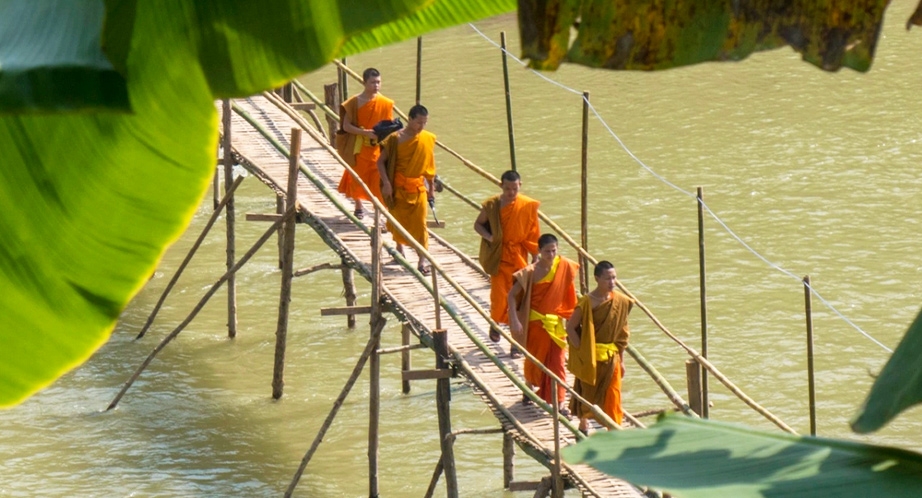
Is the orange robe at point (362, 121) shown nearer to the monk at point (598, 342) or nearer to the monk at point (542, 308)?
the monk at point (542, 308)

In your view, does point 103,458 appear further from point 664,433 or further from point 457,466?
point 664,433

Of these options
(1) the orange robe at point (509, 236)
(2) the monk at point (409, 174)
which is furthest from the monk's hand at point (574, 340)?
(2) the monk at point (409, 174)

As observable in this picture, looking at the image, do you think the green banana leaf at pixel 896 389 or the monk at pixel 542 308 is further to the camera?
the monk at pixel 542 308

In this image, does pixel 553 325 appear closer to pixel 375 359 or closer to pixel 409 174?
pixel 375 359

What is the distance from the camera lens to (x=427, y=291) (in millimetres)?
9375

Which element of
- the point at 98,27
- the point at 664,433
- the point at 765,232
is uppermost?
the point at 98,27

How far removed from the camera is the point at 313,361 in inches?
496

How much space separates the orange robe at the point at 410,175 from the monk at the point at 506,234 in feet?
2.95

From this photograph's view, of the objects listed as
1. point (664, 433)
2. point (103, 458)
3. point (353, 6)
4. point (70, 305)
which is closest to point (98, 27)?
point (353, 6)

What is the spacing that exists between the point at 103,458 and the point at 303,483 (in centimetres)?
173

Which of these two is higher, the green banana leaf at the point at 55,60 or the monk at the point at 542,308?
the green banana leaf at the point at 55,60

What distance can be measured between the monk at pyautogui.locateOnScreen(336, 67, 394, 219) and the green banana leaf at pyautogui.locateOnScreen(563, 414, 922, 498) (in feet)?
28.9

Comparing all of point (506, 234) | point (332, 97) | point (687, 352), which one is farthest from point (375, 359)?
point (332, 97)

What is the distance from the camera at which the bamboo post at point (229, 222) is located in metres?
11.2
